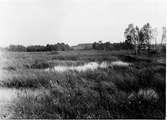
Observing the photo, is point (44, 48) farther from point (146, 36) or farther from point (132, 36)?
point (146, 36)

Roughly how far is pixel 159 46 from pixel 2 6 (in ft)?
8.68

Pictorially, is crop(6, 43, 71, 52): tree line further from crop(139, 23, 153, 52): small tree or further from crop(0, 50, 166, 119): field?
→ crop(139, 23, 153, 52): small tree

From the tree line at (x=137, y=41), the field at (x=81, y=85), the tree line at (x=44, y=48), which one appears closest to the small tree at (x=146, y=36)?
the tree line at (x=137, y=41)

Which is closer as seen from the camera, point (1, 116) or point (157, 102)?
point (1, 116)

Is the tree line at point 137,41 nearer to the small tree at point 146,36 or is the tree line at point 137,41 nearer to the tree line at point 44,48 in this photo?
the small tree at point 146,36

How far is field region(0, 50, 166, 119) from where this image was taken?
3.30 meters

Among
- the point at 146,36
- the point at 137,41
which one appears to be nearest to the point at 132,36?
the point at 137,41

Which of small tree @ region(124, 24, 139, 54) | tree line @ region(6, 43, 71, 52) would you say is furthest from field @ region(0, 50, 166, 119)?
small tree @ region(124, 24, 139, 54)

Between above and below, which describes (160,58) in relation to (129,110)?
above

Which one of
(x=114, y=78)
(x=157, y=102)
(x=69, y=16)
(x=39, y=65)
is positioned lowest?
(x=157, y=102)

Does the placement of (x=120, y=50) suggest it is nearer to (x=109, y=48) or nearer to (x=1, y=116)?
(x=109, y=48)

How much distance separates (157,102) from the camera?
3502 millimetres

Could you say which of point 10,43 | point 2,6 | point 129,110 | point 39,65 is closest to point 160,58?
point 129,110

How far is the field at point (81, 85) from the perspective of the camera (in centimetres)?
330
